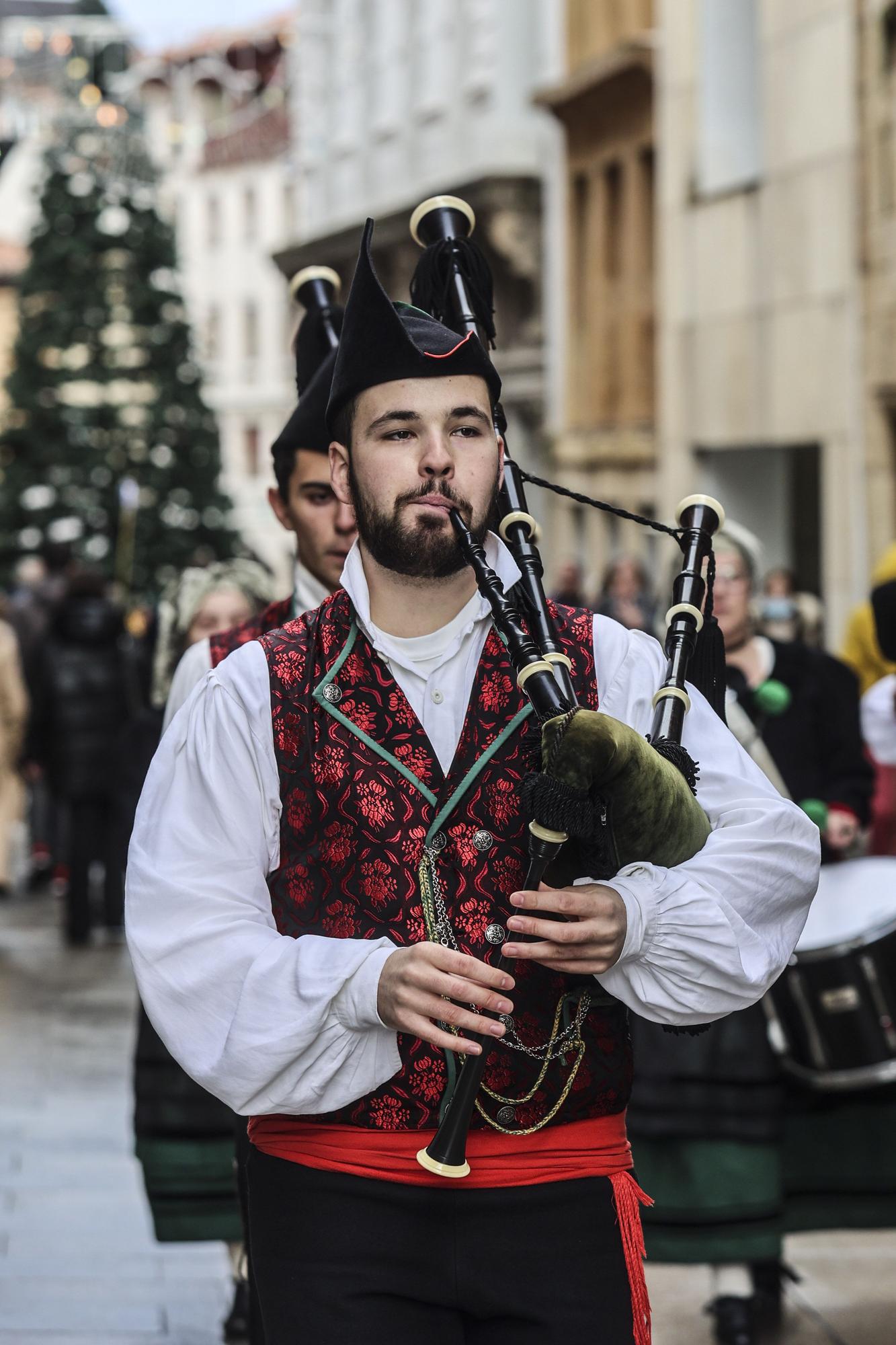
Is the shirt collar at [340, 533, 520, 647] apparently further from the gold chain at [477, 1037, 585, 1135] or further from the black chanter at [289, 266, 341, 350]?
the black chanter at [289, 266, 341, 350]

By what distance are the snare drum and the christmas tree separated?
26606mm

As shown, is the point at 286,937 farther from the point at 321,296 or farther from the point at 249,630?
the point at 321,296

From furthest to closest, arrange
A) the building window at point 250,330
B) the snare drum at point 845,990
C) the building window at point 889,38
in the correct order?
the building window at point 250,330 → the building window at point 889,38 → the snare drum at point 845,990

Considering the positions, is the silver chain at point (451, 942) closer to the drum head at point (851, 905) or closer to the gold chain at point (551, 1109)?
the gold chain at point (551, 1109)

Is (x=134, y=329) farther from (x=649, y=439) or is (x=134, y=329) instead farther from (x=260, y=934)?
(x=260, y=934)

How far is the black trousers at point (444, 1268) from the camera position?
304 cm

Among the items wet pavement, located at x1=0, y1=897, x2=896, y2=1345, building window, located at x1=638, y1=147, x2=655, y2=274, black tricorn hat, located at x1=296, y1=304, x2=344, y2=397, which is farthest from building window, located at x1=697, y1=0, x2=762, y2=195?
black tricorn hat, located at x1=296, y1=304, x2=344, y2=397

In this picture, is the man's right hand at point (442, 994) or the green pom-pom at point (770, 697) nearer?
the man's right hand at point (442, 994)

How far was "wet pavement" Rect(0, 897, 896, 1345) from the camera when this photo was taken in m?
5.71

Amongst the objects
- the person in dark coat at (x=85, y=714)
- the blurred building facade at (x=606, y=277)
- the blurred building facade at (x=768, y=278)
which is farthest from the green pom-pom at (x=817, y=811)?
the blurred building facade at (x=606, y=277)

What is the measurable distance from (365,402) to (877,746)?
4.51 metres

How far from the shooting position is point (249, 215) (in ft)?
220

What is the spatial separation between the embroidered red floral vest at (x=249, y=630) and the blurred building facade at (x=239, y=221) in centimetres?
5805

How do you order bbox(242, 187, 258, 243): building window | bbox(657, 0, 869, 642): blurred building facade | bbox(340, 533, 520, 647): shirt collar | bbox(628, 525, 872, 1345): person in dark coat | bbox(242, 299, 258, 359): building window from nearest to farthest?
bbox(340, 533, 520, 647): shirt collar, bbox(628, 525, 872, 1345): person in dark coat, bbox(657, 0, 869, 642): blurred building facade, bbox(242, 187, 258, 243): building window, bbox(242, 299, 258, 359): building window
